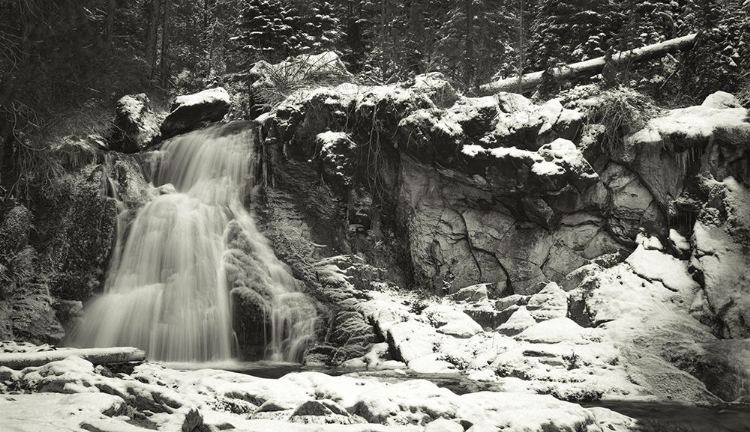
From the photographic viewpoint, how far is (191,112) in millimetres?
18438

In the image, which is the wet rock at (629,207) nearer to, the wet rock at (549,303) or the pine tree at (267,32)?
the wet rock at (549,303)

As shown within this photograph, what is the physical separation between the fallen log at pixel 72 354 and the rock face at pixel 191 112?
12.1 metres

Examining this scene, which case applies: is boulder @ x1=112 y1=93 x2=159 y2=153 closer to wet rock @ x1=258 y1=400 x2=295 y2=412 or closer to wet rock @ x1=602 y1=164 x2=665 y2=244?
wet rock @ x1=258 y1=400 x2=295 y2=412

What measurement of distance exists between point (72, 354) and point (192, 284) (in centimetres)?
597

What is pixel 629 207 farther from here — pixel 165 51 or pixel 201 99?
pixel 165 51

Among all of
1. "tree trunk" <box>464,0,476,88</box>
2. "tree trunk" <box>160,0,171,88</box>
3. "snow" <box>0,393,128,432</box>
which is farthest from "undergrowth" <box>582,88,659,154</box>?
"tree trunk" <box>160,0,171,88</box>

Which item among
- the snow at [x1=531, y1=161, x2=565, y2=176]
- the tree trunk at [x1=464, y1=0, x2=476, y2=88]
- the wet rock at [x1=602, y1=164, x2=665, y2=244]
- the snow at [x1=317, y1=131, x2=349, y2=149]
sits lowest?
the wet rock at [x1=602, y1=164, x2=665, y2=244]

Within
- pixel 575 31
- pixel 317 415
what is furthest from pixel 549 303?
pixel 575 31

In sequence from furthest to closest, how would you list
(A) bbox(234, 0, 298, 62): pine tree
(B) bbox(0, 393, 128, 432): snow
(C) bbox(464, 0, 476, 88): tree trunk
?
(A) bbox(234, 0, 298, 62): pine tree < (C) bbox(464, 0, 476, 88): tree trunk < (B) bbox(0, 393, 128, 432): snow

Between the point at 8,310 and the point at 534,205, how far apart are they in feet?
39.0

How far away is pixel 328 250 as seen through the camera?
15195 mm

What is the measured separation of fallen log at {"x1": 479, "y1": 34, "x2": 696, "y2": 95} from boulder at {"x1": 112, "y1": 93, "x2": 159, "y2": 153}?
35.7 feet

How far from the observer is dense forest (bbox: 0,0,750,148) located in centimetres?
895

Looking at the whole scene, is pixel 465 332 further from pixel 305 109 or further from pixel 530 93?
A: pixel 530 93
